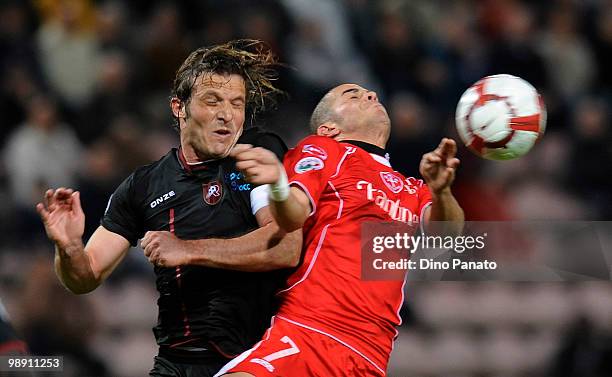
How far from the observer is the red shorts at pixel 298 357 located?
4340 millimetres

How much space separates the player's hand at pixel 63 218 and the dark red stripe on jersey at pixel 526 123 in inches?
87.1

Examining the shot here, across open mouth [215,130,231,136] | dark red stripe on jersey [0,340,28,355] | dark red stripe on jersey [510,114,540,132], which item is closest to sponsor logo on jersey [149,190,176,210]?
open mouth [215,130,231,136]

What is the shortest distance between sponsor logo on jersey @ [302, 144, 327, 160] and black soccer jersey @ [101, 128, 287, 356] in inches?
7.2

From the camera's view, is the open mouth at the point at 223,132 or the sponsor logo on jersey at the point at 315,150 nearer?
the sponsor logo on jersey at the point at 315,150

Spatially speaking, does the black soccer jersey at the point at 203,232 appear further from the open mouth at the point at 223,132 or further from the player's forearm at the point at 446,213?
the player's forearm at the point at 446,213

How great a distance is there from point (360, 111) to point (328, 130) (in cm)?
21

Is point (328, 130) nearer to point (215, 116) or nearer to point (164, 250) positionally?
point (215, 116)

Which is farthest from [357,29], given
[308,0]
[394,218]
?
[394,218]

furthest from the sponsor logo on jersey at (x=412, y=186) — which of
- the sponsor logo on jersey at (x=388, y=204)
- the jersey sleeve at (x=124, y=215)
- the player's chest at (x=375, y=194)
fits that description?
the jersey sleeve at (x=124, y=215)

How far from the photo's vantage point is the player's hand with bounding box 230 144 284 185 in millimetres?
3937

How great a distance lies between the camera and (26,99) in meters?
9.12

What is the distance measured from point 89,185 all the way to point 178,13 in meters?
2.27

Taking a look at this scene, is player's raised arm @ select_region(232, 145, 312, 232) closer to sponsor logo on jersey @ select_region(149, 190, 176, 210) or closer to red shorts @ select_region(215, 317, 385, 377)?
red shorts @ select_region(215, 317, 385, 377)

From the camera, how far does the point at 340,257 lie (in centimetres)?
466
